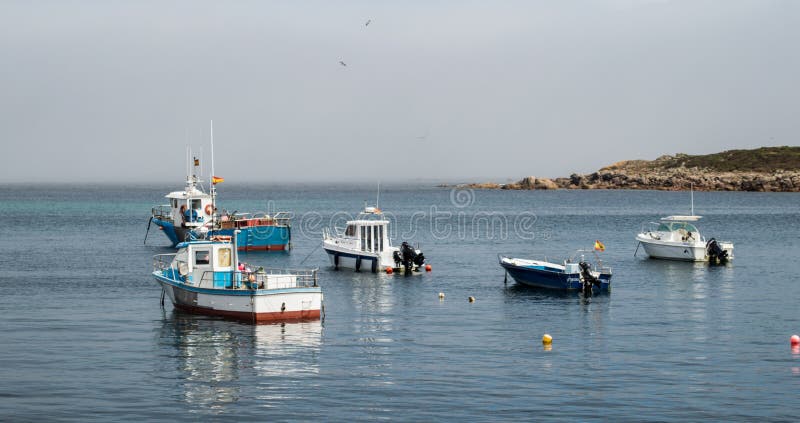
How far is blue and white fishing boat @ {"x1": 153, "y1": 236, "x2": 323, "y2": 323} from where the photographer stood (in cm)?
3766

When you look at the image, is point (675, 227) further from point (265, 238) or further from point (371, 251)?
point (265, 238)

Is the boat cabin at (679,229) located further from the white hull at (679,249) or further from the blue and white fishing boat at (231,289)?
the blue and white fishing boat at (231,289)

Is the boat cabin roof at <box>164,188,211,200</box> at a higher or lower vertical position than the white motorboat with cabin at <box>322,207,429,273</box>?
higher

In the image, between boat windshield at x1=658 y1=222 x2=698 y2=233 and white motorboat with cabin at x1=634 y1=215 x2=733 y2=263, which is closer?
white motorboat with cabin at x1=634 y1=215 x2=733 y2=263

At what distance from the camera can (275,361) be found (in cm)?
3166

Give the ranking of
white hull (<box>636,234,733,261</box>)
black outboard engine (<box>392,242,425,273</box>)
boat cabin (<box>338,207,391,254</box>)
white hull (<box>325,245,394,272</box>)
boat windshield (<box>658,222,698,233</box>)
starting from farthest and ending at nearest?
boat windshield (<box>658,222,698,233</box>), white hull (<box>636,234,733,261</box>), boat cabin (<box>338,207,391,254</box>), white hull (<box>325,245,394,272</box>), black outboard engine (<box>392,242,425,273</box>)

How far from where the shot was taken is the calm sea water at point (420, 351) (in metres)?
26.3

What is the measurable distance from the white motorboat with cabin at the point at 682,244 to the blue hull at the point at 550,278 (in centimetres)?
1840

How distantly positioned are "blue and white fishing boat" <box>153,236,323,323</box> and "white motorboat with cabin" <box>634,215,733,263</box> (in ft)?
116

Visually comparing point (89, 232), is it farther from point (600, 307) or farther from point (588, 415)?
point (588, 415)

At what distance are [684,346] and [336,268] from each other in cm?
2999

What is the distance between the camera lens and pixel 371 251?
58781 mm

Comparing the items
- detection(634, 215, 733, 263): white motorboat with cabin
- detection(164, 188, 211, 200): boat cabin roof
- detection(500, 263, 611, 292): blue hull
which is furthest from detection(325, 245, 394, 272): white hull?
detection(164, 188, 211, 200): boat cabin roof

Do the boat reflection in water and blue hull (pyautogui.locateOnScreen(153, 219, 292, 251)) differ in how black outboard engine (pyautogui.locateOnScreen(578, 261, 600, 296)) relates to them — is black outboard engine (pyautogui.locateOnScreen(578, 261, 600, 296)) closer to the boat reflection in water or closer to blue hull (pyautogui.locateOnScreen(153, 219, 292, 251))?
the boat reflection in water
